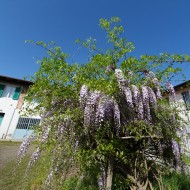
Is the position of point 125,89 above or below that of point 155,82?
below

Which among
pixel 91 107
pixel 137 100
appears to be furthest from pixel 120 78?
pixel 91 107

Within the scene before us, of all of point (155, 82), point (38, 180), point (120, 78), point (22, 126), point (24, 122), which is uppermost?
point (24, 122)

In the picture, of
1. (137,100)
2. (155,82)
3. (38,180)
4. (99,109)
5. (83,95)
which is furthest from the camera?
(38,180)

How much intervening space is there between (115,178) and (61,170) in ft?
4.19

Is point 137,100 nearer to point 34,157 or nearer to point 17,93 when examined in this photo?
point 34,157

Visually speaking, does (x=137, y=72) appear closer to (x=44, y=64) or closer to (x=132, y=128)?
(x=132, y=128)

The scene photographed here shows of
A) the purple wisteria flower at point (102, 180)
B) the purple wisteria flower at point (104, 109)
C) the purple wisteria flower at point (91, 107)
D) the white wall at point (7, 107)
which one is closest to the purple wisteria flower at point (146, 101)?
the purple wisteria flower at point (104, 109)

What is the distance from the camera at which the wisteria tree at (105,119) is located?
2.79 metres

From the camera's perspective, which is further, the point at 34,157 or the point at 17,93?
the point at 17,93

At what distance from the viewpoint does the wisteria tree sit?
279 centimetres

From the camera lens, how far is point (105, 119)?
284cm

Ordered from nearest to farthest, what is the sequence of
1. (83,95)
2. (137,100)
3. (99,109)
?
(99,109)
(83,95)
(137,100)

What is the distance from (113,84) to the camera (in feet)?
8.70

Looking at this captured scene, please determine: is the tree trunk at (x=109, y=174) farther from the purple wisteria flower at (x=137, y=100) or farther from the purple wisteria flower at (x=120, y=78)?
the purple wisteria flower at (x=120, y=78)
